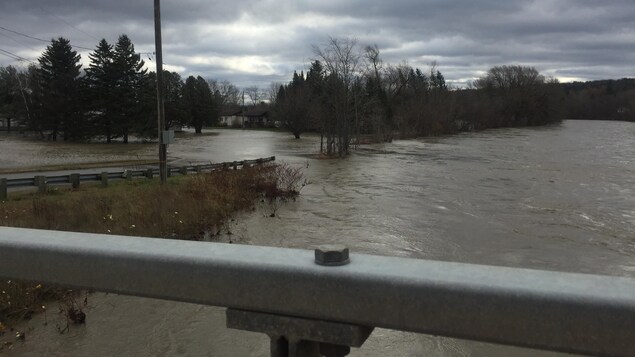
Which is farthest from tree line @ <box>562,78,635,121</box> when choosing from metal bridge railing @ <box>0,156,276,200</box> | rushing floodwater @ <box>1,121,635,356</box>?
metal bridge railing @ <box>0,156,276,200</box>

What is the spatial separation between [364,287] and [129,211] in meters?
12.2

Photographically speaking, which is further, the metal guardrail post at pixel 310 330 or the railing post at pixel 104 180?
the railing post at pixel 104 180

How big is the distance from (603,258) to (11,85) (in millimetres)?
87441

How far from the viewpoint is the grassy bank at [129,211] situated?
304 inches

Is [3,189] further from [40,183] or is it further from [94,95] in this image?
[94,95]

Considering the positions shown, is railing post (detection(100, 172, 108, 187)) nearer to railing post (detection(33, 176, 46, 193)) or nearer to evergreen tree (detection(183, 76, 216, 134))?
railing post (detection(33, 176, 46, 193))

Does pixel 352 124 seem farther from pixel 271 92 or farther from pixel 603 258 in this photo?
pixel 271 92

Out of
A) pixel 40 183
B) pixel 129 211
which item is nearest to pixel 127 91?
pixel 40 183

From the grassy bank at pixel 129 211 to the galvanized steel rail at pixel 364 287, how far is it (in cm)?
594

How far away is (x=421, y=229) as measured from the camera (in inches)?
569

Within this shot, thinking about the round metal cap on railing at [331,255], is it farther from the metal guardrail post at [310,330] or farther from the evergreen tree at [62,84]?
the evergreen tree at [62,84]

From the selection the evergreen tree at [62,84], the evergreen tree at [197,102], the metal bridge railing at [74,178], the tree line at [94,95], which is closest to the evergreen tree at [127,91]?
the tree line at [94,95]

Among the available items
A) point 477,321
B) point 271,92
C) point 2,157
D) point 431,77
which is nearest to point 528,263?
point 477,321

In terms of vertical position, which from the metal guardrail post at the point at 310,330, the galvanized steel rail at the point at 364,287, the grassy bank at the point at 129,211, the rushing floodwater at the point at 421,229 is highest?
the galvanized steel rail at the point at 364,287
